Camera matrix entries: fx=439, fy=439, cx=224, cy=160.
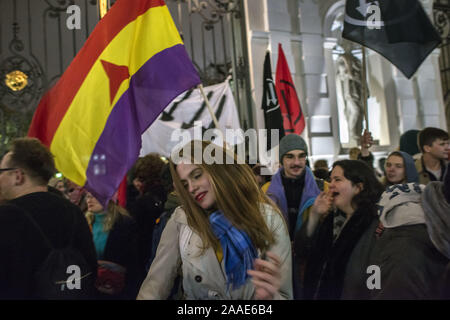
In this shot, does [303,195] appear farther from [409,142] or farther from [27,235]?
[409,142]

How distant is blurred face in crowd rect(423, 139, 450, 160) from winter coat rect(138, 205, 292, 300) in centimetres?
269

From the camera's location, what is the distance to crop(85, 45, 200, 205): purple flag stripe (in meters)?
3.04

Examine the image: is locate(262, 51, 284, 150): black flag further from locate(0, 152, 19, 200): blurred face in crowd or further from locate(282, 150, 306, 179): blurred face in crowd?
locate(0, 152, 19, 200): blurred face in crowd

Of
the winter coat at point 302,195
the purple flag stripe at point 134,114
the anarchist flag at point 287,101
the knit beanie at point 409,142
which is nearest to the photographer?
the purple flag stripe at point 134,114

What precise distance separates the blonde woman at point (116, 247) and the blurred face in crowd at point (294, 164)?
1.39 m

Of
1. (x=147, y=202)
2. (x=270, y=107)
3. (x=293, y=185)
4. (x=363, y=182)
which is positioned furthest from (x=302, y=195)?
(x=270, y=107)

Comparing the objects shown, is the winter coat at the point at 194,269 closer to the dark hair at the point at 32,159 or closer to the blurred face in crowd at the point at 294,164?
the dark hair at the point at 32,159

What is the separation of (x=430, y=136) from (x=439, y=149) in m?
0.15

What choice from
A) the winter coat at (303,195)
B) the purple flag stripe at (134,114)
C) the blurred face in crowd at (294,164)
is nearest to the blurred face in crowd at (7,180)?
the purple flag stripe at (134,114)

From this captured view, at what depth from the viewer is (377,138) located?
9.15 meters

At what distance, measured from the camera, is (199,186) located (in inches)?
86.4

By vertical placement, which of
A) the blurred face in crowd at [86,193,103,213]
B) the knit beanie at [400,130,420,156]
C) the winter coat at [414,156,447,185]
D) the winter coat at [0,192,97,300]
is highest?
the knit beanie at [400,130,420,156]

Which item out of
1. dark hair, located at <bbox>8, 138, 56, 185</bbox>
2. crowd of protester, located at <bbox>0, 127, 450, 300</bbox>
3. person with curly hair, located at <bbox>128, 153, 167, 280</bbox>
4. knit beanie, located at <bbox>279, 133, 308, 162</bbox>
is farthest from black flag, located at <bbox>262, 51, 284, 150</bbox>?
dark hair, located at <bbox>8, 138, 56, 185</bbox>

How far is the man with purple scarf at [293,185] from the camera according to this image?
3.68 m
